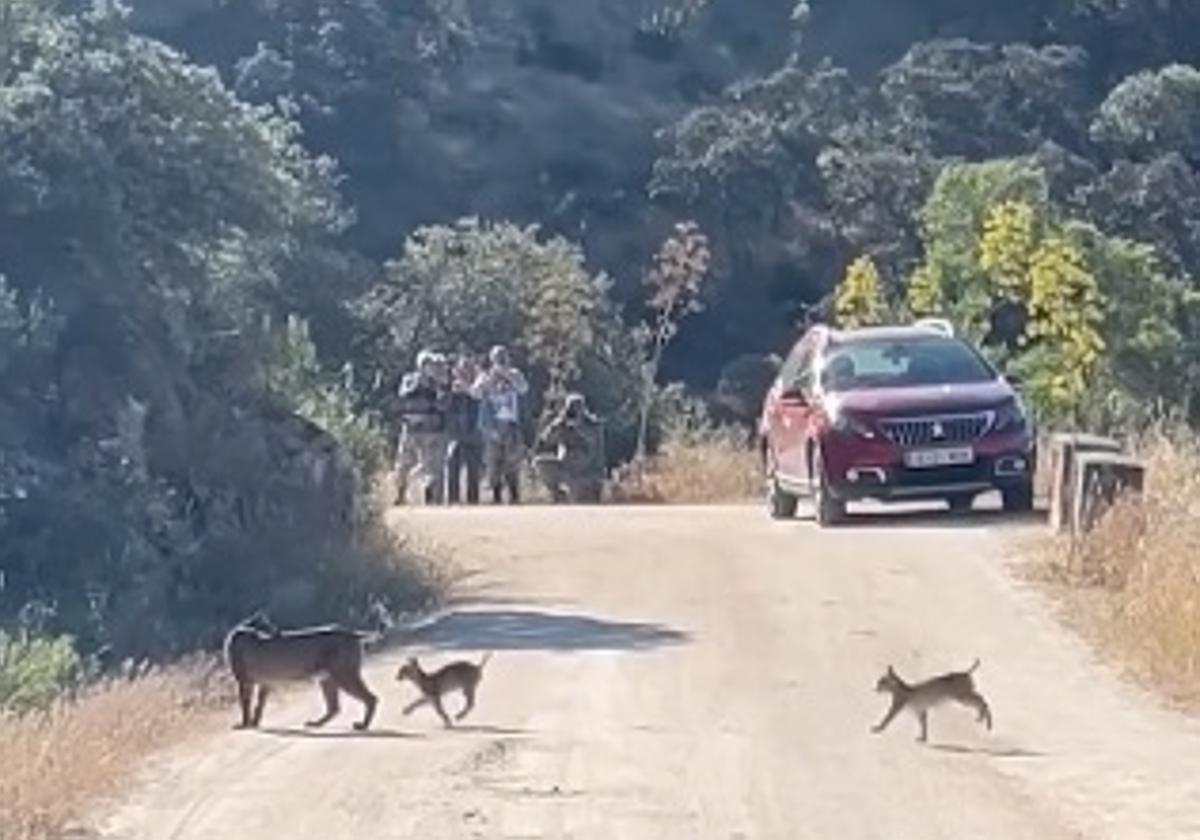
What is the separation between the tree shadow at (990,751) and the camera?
14.1 m

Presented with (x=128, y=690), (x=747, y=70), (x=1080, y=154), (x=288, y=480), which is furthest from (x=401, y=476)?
(x=747, y=70)

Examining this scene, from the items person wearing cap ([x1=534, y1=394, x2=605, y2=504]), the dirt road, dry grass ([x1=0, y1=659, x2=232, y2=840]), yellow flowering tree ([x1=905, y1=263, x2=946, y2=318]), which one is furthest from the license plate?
yellow flowering tree ([x1=905, y1=263, x2=946, y2=318])

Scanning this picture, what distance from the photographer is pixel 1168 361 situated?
40.2m

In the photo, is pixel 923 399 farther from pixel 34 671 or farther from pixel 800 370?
pixel 34 671

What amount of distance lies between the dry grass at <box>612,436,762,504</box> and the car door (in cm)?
492

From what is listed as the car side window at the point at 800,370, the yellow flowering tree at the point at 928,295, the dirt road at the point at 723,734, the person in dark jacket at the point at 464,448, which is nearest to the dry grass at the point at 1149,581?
the dirt road at the point at 723,734

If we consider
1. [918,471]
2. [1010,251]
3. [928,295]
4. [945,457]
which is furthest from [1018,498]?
[928,295]

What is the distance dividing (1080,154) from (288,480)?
29.8 metres

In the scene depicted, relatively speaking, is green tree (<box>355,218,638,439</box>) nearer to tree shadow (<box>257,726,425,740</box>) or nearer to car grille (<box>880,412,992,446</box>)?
car grille (<box>880,412,992,446</box>)

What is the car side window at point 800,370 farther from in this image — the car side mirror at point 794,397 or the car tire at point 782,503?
the car tire at point 782,503

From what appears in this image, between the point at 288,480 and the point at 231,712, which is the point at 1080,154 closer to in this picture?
the point at 288,480

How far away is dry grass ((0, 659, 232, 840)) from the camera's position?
12227mm

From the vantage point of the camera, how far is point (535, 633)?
62.0 ft

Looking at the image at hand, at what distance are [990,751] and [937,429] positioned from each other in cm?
1093
